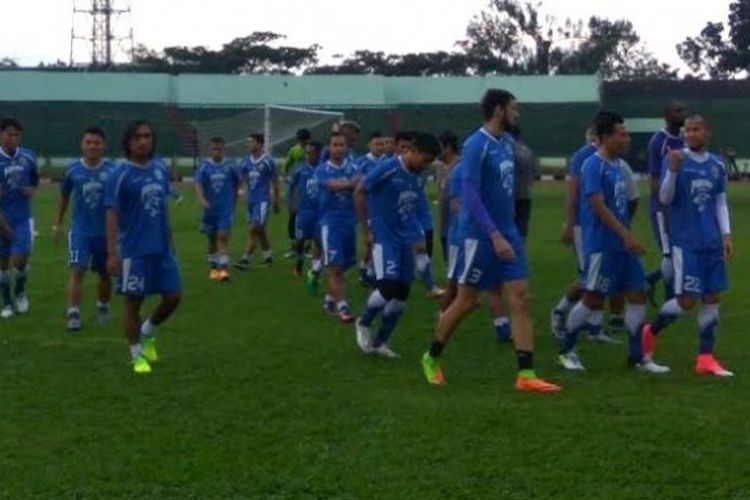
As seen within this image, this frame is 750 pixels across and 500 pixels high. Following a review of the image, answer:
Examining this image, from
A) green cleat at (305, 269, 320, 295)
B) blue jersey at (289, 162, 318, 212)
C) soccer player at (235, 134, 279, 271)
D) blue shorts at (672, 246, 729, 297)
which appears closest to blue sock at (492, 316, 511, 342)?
blue shorts at (672, 246, 729, 297)

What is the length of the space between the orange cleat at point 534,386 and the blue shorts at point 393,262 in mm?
2078

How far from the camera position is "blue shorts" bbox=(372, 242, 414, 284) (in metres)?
12.3

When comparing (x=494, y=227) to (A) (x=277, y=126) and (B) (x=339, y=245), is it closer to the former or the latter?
(B) (x=339, y=245)

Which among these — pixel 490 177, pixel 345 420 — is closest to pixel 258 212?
pixel 490 177

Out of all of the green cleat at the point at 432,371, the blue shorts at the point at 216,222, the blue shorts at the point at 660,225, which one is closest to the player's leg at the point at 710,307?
the blue shorts at the point at 660,225

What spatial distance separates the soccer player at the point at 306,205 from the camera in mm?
18672

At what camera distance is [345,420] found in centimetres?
934

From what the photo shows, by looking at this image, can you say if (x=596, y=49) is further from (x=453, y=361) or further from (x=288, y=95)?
(x=453, y=361)

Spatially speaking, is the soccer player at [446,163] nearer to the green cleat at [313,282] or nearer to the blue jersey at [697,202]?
the green cleat at [313,282]

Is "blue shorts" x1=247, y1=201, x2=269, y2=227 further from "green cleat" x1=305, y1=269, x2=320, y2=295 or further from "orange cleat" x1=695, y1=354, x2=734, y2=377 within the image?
"orange cleat" x1=695, y1=354, x2=734, y2=377

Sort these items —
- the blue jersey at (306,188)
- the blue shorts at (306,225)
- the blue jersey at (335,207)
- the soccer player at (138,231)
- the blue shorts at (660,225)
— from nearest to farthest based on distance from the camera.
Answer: the soccer player at (138,231) → the blue shorts at (660,225) → the blue jersey at (335,207) → the blue jersey at (306,188) → the blue shorts at (306,225)

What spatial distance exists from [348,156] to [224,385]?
580 cm

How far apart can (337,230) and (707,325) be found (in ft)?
15.8

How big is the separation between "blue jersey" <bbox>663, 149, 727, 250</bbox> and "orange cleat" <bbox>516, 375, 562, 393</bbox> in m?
1.53
